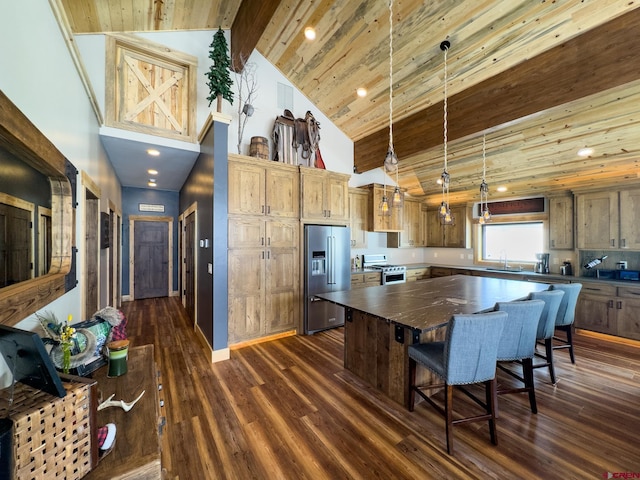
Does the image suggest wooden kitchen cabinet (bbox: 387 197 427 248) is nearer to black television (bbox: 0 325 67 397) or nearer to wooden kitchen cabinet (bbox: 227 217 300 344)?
wooden kitchen cabinet (bbox: 227 217 300 344)

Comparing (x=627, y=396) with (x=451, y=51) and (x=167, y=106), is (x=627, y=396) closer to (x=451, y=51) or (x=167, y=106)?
(x=451, y=51)

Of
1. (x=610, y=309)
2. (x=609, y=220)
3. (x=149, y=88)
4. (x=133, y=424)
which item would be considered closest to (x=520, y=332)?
(x=133, y=424)

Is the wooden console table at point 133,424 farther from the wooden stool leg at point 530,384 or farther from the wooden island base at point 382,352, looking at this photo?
the wooden stool leg at point 530,384

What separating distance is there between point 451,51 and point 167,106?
373 cm

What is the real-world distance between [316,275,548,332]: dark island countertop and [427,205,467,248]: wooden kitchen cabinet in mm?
2425

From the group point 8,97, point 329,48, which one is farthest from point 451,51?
point 8,97

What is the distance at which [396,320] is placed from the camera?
6.62ft

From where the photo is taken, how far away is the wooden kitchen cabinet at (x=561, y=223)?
4.42 metres

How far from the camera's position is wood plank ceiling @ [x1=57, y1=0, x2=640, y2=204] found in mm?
2607

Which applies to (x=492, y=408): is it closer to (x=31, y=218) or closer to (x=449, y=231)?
(x=31, y=218)

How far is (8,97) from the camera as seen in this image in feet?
3.61

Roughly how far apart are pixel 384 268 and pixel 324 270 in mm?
1739

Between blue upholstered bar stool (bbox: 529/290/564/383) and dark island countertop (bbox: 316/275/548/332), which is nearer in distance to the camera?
dark island countertop (bbox: 316/275/548/332)

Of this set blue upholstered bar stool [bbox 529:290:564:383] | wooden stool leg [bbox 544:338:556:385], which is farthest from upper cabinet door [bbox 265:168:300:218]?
wooden stool leg [bbox 544:338:556:385]
